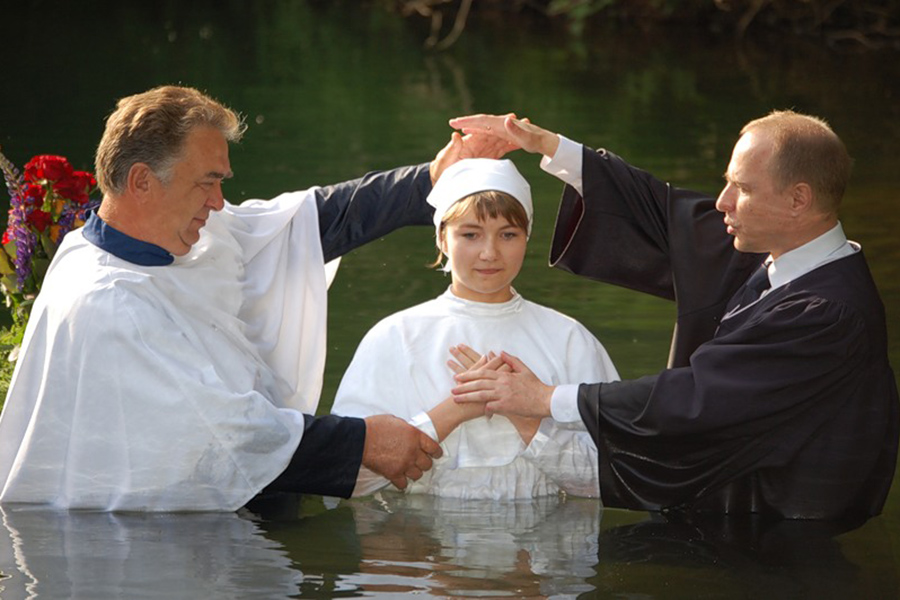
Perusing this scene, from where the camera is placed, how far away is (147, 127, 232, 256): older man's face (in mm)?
6004

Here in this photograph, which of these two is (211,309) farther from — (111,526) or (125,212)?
(111,526)

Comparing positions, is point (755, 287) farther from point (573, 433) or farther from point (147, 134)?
point (147, 134)

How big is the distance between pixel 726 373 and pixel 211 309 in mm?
1801

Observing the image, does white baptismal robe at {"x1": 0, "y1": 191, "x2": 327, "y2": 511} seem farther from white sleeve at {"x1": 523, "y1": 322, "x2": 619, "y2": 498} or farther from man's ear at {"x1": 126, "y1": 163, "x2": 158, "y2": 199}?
white sleeve at {"x1": 523, "y1": 322, "x2": 619, "y2": 498}

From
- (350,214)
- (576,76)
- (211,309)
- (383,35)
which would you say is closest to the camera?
(211,309)

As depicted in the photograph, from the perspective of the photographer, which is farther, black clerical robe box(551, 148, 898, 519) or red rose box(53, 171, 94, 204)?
red rose box(53, 171, 94, 204)

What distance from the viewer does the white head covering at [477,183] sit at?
6012 mm

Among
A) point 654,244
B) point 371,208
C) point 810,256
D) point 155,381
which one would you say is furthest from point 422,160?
point 155,381

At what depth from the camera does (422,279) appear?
1041 cm

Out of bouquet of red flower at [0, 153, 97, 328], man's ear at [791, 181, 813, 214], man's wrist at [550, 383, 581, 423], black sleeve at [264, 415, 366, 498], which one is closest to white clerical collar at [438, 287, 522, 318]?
man's wrist at [550, 383, 581, 423]

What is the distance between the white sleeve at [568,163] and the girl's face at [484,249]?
2.03ft

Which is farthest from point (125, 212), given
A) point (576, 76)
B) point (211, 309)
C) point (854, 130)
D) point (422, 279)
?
point (576, 76)

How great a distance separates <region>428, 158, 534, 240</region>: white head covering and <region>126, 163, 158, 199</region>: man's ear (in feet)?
3.22

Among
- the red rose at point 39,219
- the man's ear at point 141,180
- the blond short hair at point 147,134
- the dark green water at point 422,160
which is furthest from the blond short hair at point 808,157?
the red rose at point 39,219
